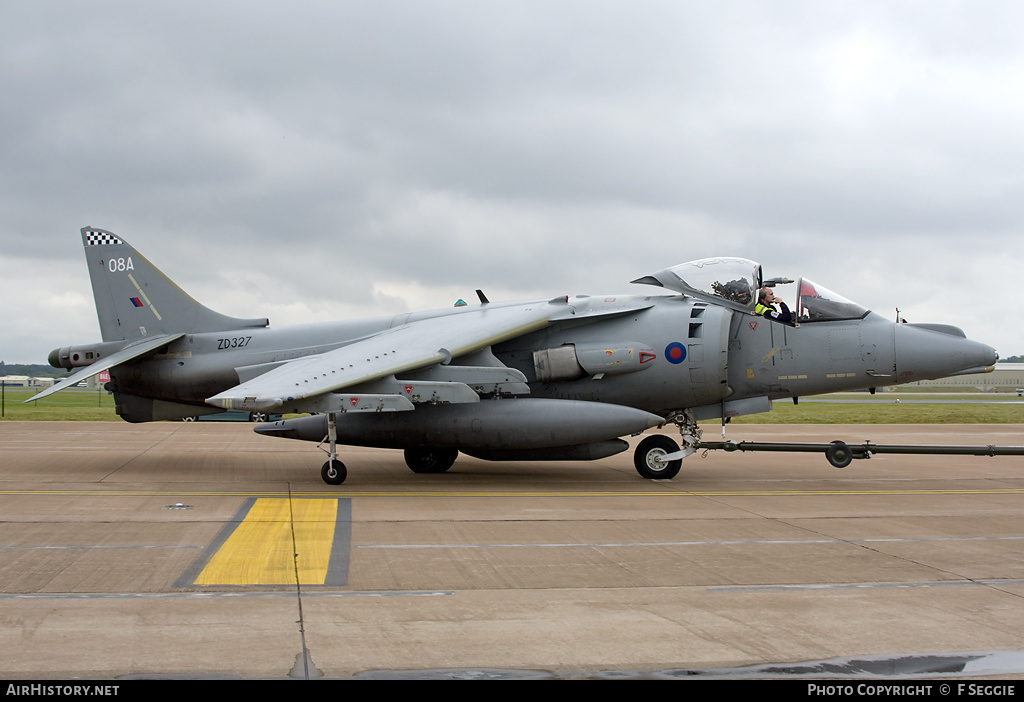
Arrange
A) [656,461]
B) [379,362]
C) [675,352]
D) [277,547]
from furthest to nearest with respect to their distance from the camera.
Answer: [656,461] < [675,352] < [379,362] < [277,547]

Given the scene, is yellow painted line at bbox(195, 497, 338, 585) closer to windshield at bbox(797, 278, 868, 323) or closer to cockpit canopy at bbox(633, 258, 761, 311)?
cockpit canopy at bbox(633, 258, 761, 311)

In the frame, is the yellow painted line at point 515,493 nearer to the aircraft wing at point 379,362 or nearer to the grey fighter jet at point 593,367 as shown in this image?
the grey fighter jet at point 593,367

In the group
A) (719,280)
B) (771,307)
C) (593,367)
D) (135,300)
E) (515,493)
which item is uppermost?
(135,300)

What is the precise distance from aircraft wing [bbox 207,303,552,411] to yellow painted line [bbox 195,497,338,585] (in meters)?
1.46

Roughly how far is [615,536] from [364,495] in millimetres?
4174

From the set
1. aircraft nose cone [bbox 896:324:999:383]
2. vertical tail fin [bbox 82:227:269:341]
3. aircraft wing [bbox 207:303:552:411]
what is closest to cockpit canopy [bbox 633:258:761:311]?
aircraft wing [bbox 207:303:552:411]

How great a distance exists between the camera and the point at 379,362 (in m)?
11.6

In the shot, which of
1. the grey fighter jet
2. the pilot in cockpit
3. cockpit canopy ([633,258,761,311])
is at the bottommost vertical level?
the grey fighter jet

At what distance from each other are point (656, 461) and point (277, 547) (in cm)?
692

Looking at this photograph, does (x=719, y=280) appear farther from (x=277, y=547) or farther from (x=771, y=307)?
(x=277, y=547)

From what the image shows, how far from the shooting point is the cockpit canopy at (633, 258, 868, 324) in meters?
12.5

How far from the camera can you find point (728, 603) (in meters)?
5.42

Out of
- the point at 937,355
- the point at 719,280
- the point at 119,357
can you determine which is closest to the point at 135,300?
the point at 119,357

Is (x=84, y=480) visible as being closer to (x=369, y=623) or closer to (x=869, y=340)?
(x=369, y=623)
